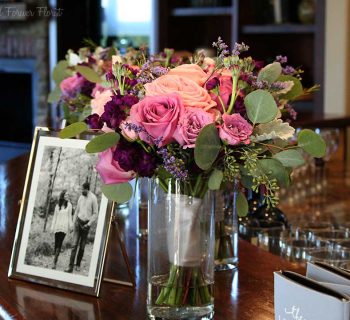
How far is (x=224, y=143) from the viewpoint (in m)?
1.11

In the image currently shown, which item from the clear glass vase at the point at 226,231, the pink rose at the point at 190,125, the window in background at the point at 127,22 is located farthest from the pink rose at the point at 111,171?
the window in background at the point at 127,22

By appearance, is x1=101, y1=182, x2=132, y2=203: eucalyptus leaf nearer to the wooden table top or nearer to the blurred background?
the wooden table top

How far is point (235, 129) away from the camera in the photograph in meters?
1.11

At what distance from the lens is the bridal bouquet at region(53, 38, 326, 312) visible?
1.11 meters

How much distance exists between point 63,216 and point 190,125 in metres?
0.39

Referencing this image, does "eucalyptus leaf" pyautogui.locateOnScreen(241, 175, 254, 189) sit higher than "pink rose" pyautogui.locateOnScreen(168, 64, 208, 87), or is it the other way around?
"pink rose" pyautogui.locateOnScreen(168, 64, 208, 87)

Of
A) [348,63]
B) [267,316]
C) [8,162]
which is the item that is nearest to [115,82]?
[267,316]

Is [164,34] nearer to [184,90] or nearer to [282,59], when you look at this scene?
[282,59]

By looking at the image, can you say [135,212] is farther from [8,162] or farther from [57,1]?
[57,1]

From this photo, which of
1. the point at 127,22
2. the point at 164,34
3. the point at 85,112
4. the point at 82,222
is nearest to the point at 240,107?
the point at 82,222

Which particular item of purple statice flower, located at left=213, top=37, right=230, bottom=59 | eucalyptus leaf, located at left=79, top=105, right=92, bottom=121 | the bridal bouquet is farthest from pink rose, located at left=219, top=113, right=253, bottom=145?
eucalyptus leaf, located at left=79, top=105, right=92, bottom=121

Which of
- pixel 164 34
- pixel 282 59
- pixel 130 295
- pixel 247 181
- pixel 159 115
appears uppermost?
pixel 164 34

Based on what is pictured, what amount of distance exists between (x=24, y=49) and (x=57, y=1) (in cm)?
45

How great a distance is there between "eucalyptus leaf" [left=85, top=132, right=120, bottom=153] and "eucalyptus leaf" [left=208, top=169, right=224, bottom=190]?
16 centimetres
